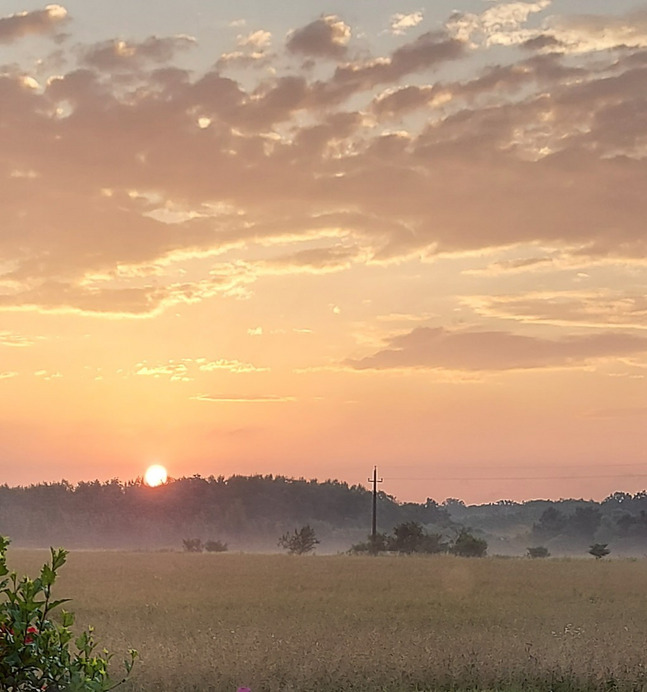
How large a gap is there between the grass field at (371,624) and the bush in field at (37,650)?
1111cm

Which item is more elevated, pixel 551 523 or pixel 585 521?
pixel 585 521

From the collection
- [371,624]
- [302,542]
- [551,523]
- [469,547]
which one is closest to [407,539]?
[469,547]

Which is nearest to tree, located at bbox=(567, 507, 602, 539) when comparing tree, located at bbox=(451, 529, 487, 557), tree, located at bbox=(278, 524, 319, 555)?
tree, located at bbox=(278, 524, 319, 555)

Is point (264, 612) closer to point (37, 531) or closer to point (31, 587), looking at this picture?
point (31, 587)

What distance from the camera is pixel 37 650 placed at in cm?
536

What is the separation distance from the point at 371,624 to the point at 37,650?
22.0 meters

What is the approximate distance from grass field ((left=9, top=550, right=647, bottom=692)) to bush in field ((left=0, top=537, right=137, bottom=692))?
11.1 meters

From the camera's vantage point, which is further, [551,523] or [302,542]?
[551,523]

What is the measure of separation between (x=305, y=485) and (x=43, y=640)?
17154 cm

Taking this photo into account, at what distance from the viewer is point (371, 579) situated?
4456cm

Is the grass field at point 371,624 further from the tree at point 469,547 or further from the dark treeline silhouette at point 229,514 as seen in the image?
the dark treeline silhouette at point 229,514

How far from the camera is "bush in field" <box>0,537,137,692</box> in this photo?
5.32m

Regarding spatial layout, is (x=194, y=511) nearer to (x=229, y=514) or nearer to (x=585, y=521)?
(x=229, y=514)

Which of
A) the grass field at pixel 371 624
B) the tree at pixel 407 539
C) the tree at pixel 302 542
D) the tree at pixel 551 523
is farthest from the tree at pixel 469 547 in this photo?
the tree at pixel 551 523
